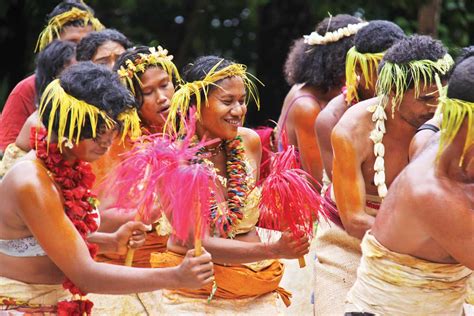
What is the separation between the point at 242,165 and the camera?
5520mm

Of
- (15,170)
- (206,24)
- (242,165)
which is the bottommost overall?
(206,24)

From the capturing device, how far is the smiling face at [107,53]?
6.82 meters

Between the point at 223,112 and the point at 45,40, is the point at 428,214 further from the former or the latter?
the point at 45,40

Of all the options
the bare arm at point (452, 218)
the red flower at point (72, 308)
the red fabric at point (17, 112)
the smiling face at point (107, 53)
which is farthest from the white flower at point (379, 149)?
the red fabric at point (17, 112)

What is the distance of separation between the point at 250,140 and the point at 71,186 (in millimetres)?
1333

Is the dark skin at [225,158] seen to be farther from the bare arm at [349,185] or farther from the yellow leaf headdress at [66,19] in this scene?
the yellow leaf headdress at [66,19]

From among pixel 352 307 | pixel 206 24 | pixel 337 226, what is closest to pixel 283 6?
pixel 206 24

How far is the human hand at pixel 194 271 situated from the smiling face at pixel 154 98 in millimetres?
1699

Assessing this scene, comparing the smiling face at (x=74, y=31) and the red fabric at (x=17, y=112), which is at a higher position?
the smiling face at (x=74, y=31)

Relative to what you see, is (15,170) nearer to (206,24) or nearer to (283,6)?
(283,6)

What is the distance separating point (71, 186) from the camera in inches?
183

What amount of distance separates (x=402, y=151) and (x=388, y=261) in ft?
4.21

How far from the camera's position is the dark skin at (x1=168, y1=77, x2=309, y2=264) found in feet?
16.8

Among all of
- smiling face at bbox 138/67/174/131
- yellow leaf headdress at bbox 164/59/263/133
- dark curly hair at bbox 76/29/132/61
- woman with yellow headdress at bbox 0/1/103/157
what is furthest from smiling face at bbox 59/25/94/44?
yellow leaf headdress at bbox 164/59/263/133
